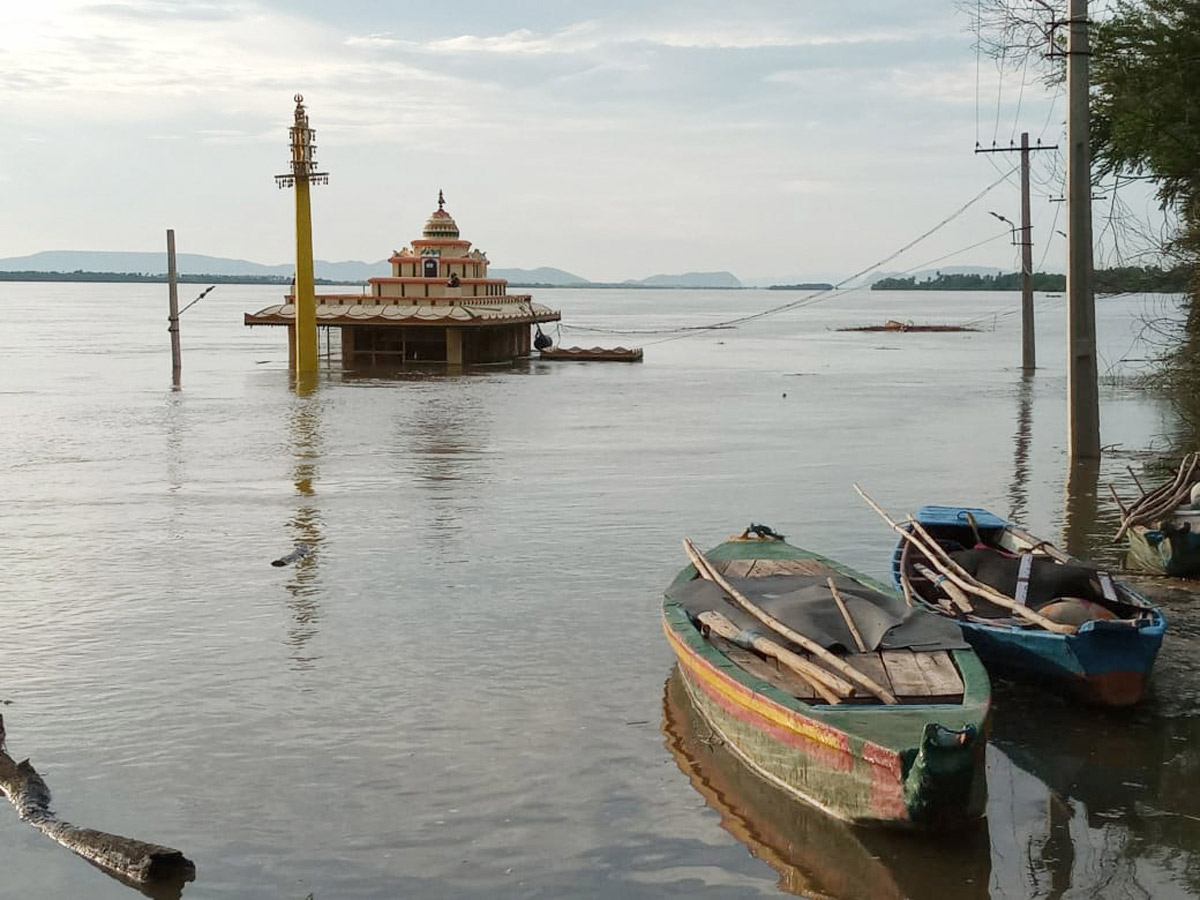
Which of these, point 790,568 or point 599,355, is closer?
point 790,568

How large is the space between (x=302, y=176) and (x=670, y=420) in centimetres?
1941

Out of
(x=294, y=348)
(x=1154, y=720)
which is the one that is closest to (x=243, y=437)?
(x=1154, y=720)

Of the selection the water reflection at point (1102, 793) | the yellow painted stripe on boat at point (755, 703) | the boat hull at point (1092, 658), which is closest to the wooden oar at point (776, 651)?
the yellow painted stripe on boat at point (755, 703)

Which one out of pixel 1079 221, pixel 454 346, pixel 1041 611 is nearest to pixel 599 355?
pixel 454 346

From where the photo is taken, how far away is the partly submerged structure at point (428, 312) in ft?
178

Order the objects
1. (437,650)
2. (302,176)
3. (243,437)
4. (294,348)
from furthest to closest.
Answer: (294,348) → (302,176) → (243,437) → (437,650)

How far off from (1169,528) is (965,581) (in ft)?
11.6

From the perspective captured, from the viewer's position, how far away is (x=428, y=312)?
5428cm

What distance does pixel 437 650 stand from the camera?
40.8 ft

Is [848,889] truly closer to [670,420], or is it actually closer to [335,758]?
[335,758]

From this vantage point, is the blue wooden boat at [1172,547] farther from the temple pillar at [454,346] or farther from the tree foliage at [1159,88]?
the temple pillar at [454,346]

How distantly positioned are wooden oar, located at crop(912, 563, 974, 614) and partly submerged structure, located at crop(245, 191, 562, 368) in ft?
140

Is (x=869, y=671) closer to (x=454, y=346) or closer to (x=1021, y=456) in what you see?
(x=1021, y=456)

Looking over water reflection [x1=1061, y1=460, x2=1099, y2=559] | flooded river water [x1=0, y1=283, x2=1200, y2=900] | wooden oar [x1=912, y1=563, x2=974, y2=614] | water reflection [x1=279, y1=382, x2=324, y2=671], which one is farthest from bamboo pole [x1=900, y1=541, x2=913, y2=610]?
water reflection [x1=279, y1=382, x2=324, y2=671]
